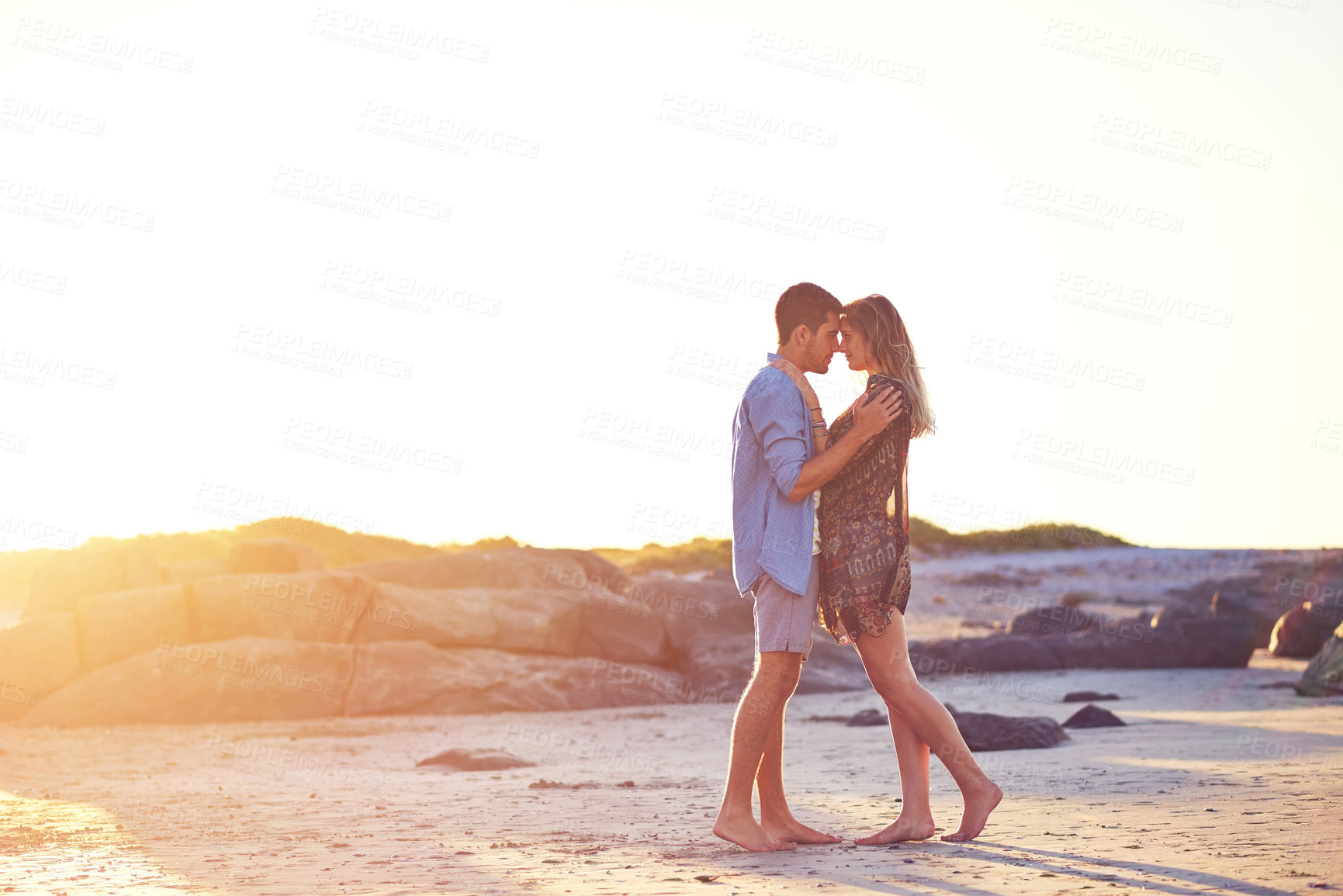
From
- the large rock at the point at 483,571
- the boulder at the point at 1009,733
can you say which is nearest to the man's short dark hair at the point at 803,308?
the boulder at the point at 1009,733

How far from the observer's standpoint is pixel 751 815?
181 inches

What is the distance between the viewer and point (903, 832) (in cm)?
456

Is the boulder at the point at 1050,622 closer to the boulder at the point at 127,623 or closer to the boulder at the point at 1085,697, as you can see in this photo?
the boulder at the point at 1085,697

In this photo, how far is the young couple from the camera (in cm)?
454

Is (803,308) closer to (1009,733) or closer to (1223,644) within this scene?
(1009,733)

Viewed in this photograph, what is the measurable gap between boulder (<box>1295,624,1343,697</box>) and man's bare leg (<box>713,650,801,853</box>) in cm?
978

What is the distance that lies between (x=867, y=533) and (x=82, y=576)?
567 inches

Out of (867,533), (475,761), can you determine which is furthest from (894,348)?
(475,761)

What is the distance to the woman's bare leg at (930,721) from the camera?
14.8ft

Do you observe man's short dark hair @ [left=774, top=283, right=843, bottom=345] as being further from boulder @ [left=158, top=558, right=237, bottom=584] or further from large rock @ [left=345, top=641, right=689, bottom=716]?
boulder @ [left=158, top=558, right=237, bottom=584]

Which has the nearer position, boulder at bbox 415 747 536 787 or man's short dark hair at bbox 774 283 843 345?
man's short dark hair at bbox 774 283 843 345

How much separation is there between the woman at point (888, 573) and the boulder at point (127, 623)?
12.0 m

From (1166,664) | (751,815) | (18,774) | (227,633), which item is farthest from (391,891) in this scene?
(1166,664)

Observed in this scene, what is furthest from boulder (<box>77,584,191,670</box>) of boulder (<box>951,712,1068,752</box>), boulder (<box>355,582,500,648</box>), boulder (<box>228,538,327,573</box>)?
boulder (<box>951,712,1068,752</box>)
